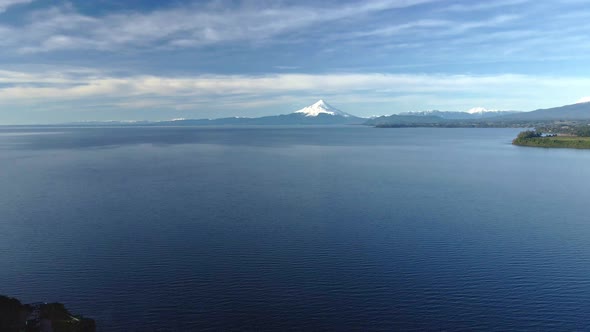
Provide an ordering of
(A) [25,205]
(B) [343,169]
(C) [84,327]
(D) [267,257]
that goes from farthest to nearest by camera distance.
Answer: (B) [343,169], (A) [25,205], (D) [267,257], (C) [84,327]

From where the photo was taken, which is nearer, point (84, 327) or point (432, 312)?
point (84, 327)

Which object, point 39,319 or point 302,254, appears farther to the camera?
point 302,254

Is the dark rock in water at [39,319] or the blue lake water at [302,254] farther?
the blue lake water at [302,254]

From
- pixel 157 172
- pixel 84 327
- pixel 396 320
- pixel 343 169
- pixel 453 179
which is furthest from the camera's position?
pixel 343 169

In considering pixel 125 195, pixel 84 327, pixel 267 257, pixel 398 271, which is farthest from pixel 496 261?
pixel 125 195

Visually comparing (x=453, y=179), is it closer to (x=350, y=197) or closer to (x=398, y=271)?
(x=350, y=197)
